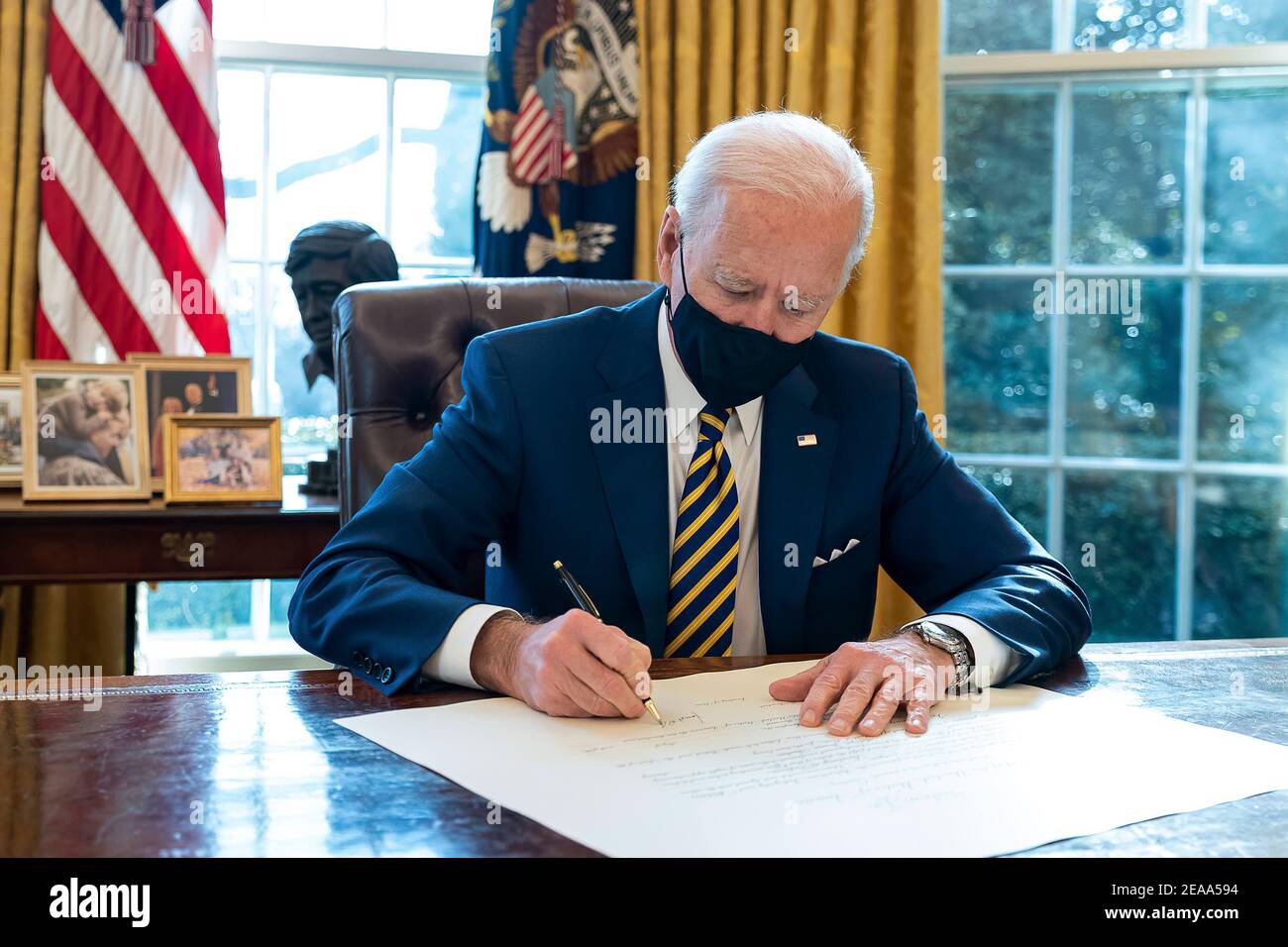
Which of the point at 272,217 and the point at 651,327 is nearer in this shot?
the point at 651,327

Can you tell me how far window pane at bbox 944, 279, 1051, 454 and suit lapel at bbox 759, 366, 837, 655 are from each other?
194cm

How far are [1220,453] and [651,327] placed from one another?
93.9 inches

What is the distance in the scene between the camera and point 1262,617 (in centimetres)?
331

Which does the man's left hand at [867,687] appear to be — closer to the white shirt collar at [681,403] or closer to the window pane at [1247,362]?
the white shirt collar at [681,403]

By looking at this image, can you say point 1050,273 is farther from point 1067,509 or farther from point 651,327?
point 651,327

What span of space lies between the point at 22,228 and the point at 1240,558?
11.2ft

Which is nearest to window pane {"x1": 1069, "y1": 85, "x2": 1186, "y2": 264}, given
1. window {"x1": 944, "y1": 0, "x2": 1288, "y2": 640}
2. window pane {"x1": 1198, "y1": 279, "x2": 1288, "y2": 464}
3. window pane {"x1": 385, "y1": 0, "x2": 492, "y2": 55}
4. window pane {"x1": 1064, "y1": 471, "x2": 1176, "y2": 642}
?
window {"x1": 944, "y1": 0, "x2": 1288, "y2": 640}

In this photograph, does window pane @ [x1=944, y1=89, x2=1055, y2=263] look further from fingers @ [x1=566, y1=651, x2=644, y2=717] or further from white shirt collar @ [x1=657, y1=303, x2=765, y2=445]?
fingers @ [x1=566, y1=651, x2=644, y2=717]

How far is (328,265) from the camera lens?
2395 millimetres

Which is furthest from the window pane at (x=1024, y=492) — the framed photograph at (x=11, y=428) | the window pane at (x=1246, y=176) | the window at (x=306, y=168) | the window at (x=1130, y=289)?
the framed photograph at (x=11, y=428)

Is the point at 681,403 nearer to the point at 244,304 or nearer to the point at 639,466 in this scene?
the point at 639,466

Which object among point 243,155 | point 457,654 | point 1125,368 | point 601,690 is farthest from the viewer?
point 1125,368

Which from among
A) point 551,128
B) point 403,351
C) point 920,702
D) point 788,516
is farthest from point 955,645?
point 551,128
